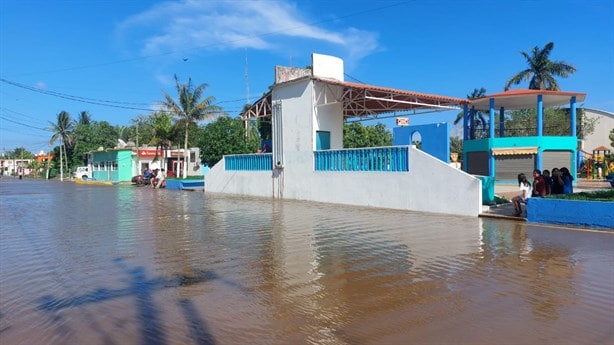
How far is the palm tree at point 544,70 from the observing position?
4528 cm

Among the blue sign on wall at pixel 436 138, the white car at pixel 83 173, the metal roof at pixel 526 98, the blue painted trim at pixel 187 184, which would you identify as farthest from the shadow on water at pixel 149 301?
the white car at pixel 83 173

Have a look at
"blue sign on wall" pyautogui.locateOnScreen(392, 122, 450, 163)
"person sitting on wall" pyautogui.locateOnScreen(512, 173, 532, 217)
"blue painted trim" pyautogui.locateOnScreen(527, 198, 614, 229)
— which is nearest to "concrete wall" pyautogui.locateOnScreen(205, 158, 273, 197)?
"blue sign on wall" pyautogui.locateOnScreen(392, 122, 450, 163)

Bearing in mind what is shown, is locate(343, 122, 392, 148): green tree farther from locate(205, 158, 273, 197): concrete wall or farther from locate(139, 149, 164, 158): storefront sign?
locate(139, 149, 164, 158): storefront sign

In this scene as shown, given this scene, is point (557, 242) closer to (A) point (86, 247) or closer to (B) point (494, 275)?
(B) point (494, 275)

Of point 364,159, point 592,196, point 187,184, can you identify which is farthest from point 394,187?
point 187,184

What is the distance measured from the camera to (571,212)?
473 inches

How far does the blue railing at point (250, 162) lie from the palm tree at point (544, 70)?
31.3 m

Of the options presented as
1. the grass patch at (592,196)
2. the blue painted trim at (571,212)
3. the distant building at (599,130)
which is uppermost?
the distant building at (599,130)

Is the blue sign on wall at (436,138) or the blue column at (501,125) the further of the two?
the blue column at (501,125)

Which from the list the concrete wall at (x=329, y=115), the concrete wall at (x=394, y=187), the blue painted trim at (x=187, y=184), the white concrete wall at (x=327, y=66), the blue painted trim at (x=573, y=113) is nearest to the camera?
the concrete wall at (x=394, y=187)

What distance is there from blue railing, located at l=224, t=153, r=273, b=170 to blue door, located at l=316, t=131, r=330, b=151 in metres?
3.47

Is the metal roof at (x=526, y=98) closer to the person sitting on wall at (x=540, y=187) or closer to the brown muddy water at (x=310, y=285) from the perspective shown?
the person sitting on wall at (x=540, y=187)

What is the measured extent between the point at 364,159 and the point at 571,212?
8100mm

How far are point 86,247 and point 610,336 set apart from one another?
934 cm
